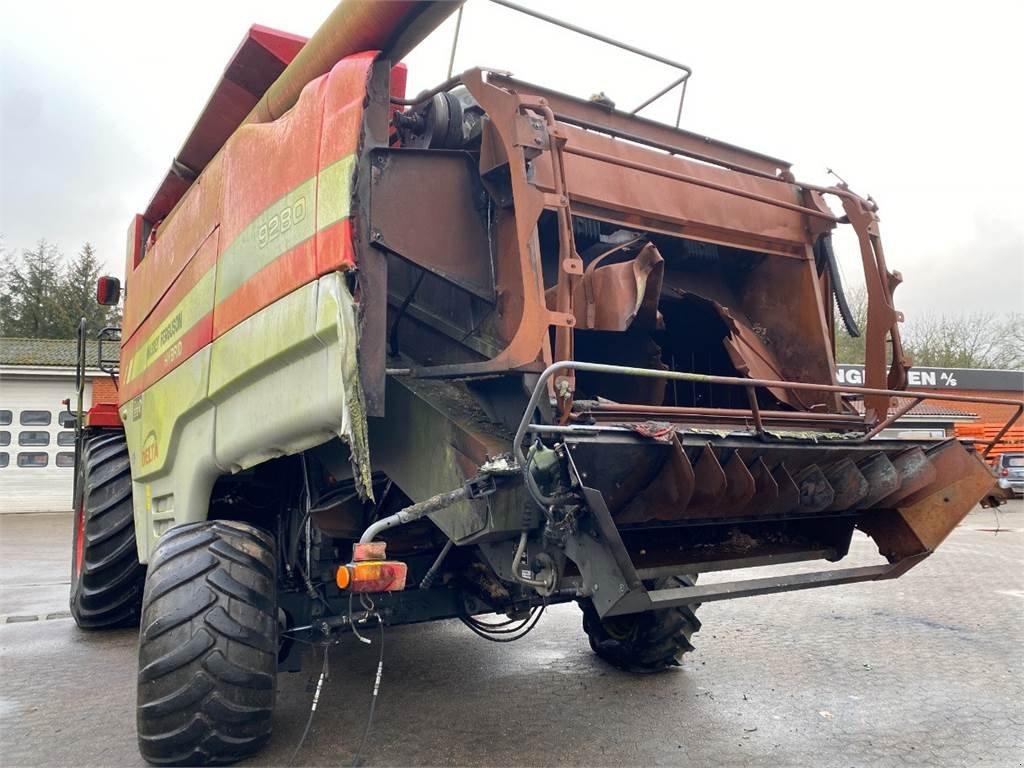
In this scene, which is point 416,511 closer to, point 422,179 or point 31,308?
point 422,179

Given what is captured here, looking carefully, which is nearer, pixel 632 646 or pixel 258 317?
pixel 258 317

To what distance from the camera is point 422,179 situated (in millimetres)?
3182

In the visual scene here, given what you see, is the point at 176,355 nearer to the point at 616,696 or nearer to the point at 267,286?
the point at 267,286

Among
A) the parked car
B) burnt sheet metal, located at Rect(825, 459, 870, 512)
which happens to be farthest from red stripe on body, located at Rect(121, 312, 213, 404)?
the parked car

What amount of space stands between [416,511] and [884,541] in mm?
2251

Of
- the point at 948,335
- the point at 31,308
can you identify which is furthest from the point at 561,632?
the point at 948,335

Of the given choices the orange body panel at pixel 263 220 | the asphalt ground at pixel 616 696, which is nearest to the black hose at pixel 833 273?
the asphalt ground at pixel 616 696

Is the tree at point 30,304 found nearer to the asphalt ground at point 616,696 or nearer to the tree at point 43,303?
the tree at point 43,303

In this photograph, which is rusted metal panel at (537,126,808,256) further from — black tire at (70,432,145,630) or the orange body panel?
black tire at (70,432,145,630)

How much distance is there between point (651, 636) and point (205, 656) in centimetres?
249

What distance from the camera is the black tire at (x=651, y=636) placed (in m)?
4.55

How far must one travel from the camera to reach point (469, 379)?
120 inches

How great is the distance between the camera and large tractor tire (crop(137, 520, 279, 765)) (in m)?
2.94

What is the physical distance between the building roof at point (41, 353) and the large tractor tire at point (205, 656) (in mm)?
16170
